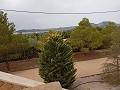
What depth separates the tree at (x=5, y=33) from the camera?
10.7 metres

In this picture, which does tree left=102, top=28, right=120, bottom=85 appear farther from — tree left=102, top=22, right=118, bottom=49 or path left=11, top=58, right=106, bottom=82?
tree left=102, top=22, right=118, bottom=49

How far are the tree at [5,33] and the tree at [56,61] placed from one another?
8.57ft

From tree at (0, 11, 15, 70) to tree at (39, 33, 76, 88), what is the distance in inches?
103

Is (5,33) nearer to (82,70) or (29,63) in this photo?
(29,63)

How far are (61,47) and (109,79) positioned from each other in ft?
7.33

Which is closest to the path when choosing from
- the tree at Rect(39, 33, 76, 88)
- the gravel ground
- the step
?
the gravel ground

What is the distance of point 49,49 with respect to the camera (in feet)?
29.1

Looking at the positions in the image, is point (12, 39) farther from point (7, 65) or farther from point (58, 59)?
point (58, 59)

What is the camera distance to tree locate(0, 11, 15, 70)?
10727 millimetres

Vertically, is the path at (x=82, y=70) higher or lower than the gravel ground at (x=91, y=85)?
higher

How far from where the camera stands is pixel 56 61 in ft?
29.0

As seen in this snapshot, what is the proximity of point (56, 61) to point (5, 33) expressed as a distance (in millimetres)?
3380

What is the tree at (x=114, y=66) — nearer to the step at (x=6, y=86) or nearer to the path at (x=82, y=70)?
the path at (x=82, y=70)

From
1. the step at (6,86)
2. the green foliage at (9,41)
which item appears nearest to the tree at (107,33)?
the green foliage at (9,41)
